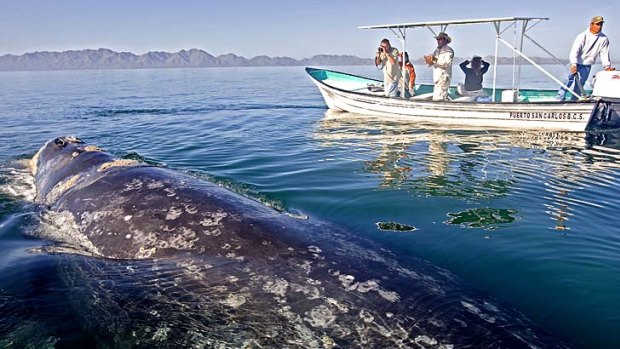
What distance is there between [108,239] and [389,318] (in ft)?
12.1

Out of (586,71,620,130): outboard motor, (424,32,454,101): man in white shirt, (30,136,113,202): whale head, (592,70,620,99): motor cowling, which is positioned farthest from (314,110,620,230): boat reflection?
(30,136,113,202): whale head

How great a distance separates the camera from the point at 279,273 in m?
4.37

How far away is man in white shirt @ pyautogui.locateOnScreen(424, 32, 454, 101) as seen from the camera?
18.9 metres

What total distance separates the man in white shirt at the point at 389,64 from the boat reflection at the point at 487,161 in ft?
8.35

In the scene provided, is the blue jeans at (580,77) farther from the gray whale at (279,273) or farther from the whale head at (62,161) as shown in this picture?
the whale head at (62,161)

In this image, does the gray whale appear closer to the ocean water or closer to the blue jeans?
the ocean water

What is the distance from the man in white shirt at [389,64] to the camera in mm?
21312

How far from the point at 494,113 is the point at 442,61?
9.55ft

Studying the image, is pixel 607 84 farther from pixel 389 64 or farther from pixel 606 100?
pixel 389 64

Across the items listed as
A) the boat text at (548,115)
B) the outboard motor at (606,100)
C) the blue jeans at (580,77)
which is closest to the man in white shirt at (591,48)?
the blue jeans at (580,77)

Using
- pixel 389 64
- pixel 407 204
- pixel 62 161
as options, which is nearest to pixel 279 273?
pixel 407 204

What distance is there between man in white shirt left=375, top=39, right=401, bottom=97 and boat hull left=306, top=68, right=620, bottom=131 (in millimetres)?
887

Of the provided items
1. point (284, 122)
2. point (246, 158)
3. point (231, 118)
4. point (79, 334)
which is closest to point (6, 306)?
point (79, 334)

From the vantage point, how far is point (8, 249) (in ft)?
21.0
